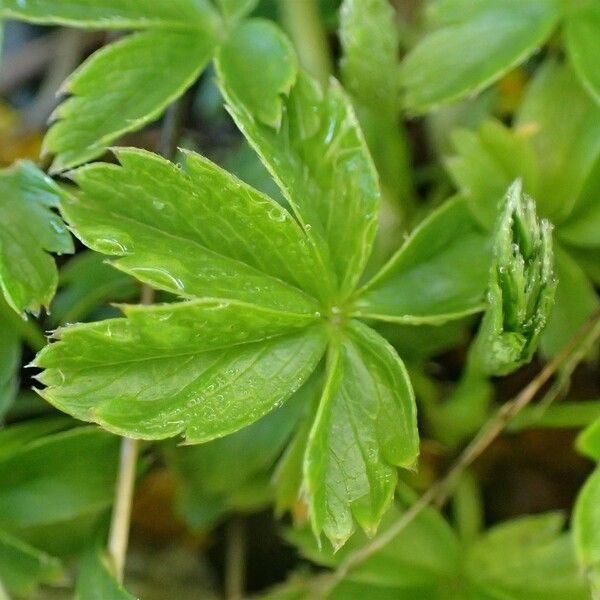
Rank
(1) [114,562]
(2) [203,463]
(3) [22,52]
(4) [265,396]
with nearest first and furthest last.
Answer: (4) [265,396], (1) [114,562], (2) [203,463], (3) [22,52]

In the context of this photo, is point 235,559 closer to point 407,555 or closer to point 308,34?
point 407,555

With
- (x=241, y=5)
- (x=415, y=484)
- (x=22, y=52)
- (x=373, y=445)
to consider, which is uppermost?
(x=241, y=5)

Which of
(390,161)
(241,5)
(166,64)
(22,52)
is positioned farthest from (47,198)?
A: (22,52)

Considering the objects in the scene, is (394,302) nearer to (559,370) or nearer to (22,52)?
(559,370)

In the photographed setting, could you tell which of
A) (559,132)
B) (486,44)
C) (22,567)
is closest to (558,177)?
(559,132)

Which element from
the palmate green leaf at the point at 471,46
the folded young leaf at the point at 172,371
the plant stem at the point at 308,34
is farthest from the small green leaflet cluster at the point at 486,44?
the folded young leaf at the point at 172,371

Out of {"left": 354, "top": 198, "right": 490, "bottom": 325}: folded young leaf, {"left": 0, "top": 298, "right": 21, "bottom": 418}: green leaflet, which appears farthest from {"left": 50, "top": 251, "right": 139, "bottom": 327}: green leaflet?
{"left": 354, "top": 198, "right": 490, "bottom": 325}: folded young leaf

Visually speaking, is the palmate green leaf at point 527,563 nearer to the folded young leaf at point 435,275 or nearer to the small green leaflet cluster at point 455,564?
the small green leaflet cluster at point 455,564
